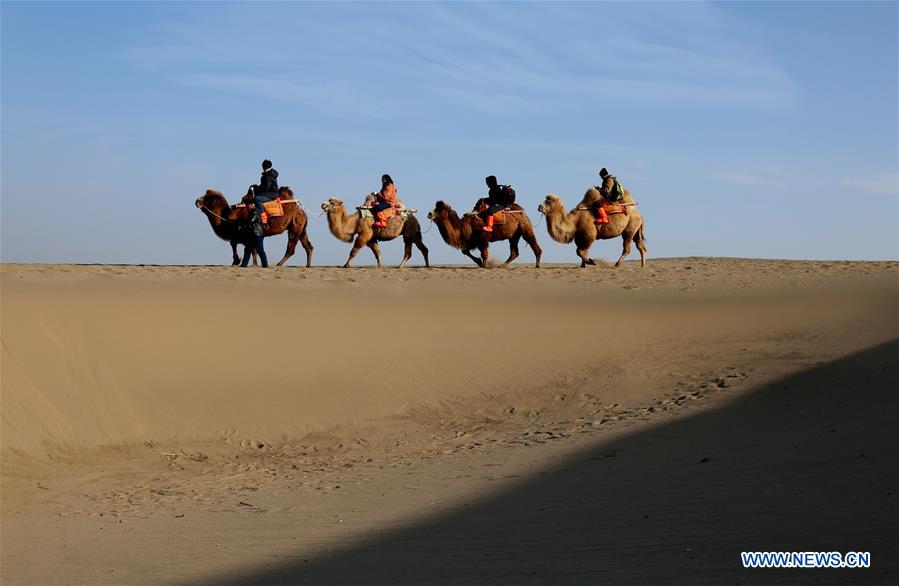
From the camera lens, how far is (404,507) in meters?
10.4

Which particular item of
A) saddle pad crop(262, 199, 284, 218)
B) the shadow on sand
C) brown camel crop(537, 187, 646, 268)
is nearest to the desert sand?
the shadow on sand

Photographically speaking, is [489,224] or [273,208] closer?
[489,224]

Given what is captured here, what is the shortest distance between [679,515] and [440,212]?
15298mm

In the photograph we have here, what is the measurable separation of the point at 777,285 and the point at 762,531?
12.9 meters

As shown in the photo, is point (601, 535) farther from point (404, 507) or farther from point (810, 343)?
point (810, 343)

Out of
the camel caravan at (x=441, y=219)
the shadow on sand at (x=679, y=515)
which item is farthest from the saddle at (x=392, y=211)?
the shadow on sand at (x=679, y=515)

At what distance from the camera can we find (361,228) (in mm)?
23953

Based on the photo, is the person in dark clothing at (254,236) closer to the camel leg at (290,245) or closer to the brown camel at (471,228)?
A: the camel leg at (290,245)

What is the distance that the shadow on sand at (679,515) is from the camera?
7.68 metres

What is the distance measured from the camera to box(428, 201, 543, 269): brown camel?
77.7 ft

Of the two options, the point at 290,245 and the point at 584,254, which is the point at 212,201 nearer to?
the point at 290,245

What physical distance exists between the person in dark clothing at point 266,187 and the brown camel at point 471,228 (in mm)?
3158

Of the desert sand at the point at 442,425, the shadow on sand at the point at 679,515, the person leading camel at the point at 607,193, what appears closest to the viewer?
the shadow on sand at the point at 679,515

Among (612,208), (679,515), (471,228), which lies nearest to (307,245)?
(471,228)
